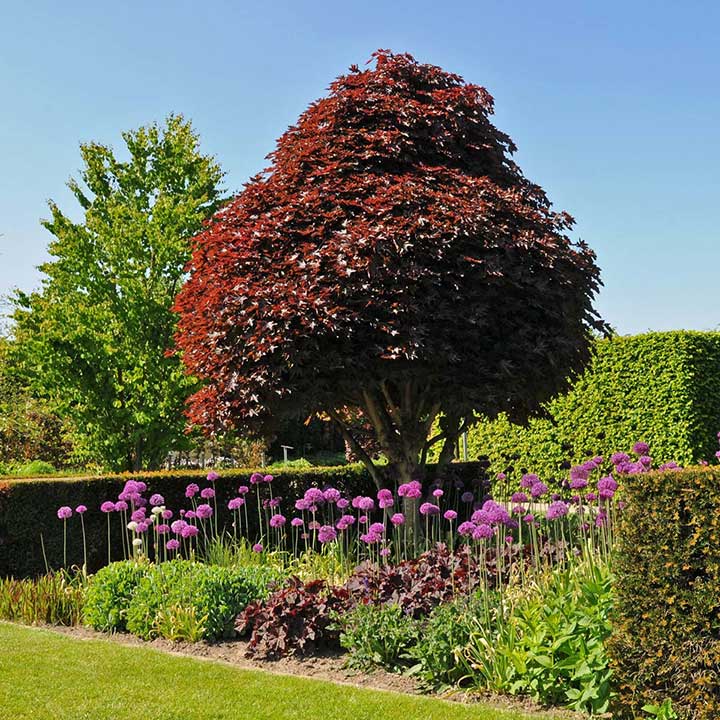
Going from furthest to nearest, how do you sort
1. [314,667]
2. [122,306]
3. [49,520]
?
[122,306]
[49,520]
[314,667]

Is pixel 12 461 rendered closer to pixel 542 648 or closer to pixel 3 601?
pixel 3 601

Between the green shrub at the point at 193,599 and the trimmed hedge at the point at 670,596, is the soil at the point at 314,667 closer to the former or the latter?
the green shrub at the point at 193,599

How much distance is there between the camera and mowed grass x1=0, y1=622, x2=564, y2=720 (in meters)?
5.12

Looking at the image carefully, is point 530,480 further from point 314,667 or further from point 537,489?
point 314,667

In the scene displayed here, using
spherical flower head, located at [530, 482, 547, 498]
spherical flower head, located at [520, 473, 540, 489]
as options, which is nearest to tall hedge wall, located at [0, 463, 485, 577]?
spherical flower head, located at [520, 473, 540, 489]

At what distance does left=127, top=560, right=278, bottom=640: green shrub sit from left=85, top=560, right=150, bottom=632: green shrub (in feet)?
0.45

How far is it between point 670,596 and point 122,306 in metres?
12.5

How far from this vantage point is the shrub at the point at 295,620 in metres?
6.56

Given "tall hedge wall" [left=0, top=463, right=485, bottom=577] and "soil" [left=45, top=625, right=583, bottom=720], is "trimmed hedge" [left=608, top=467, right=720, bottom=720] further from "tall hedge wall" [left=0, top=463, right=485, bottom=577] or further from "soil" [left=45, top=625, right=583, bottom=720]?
"tall hedge wall" [left=0, top=463, right=485, bottom=577]

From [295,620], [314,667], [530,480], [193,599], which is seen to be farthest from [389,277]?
[314,667]

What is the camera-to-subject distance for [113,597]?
7.67m

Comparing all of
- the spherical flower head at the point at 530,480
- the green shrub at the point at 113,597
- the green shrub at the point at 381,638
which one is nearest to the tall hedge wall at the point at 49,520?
the green shrub at the point at 113,597

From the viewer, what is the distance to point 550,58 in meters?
8.10

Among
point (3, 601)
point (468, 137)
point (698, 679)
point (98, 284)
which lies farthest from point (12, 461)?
point (698, 679)
